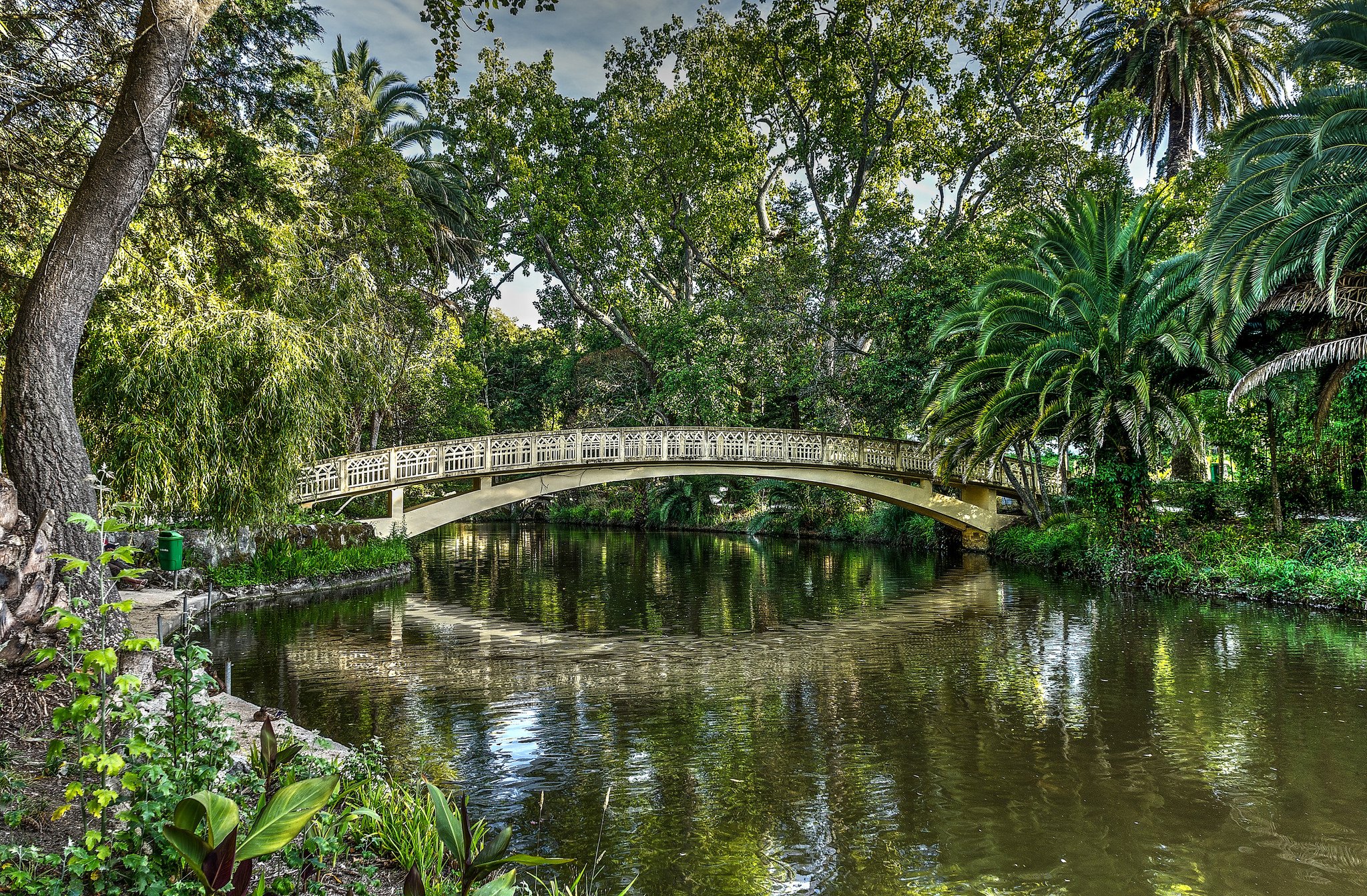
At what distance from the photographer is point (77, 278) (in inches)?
283

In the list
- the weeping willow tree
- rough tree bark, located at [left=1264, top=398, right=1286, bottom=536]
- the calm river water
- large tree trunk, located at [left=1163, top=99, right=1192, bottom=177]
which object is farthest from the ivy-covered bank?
large tree trunk, located at [left=1163, top=99, right=1192, bottom=177]

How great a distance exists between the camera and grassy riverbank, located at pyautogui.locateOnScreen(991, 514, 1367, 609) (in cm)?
1500

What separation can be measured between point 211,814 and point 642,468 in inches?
807

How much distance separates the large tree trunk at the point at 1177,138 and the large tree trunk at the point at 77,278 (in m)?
30.4

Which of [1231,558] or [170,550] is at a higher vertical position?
[170,550]

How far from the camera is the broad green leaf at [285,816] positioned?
3.06 meters

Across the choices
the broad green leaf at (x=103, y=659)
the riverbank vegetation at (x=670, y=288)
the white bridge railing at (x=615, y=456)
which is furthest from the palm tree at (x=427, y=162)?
the broad green leaf at (x=103, y=659)

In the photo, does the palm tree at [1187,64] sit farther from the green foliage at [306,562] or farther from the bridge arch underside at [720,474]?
the green foliage at [306,562]

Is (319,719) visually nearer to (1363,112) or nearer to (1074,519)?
(1363,112)

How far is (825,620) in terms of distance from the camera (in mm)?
15203

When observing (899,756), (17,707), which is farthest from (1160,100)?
(17,707)

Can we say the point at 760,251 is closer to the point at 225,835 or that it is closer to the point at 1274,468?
the point at 1274,468

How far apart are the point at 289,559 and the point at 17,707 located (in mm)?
13125

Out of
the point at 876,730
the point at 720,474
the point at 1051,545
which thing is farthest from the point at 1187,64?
the point at 876,730
